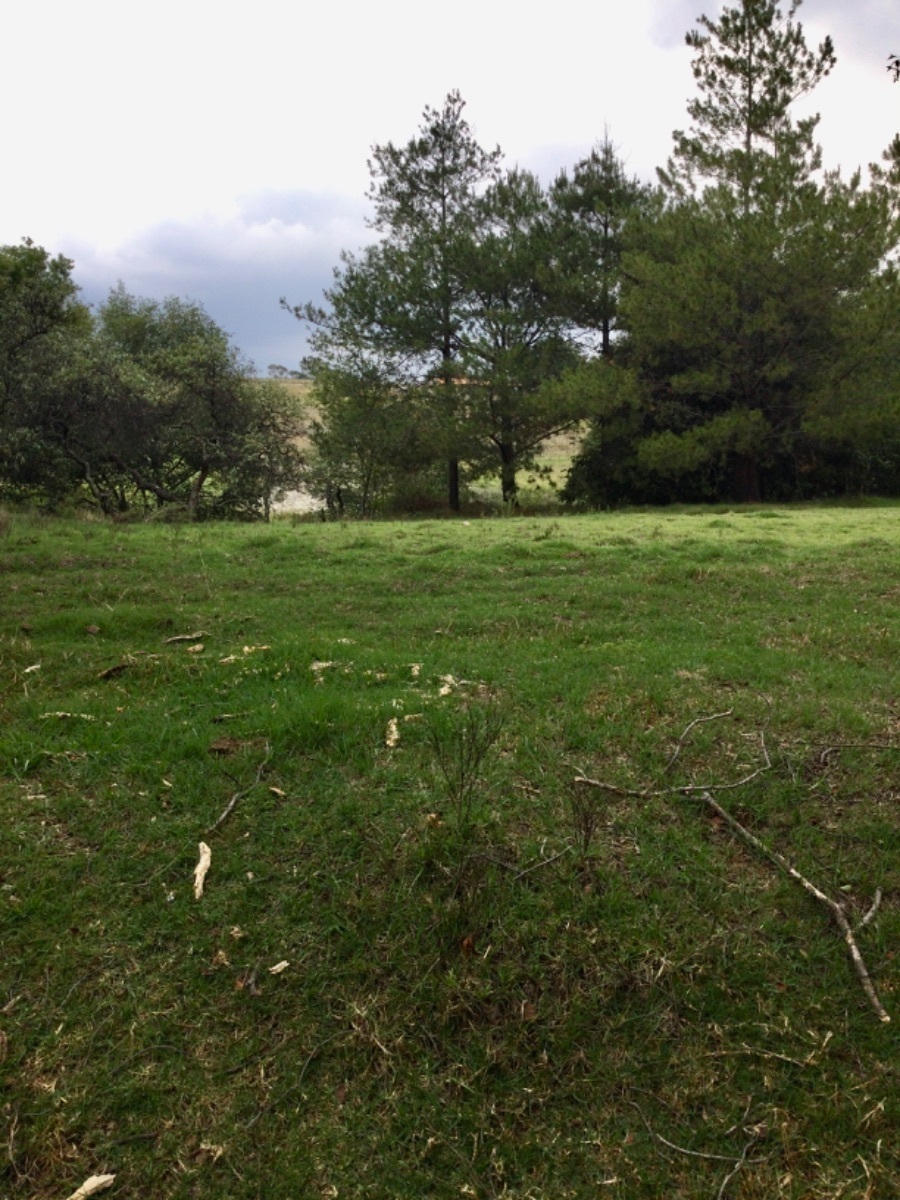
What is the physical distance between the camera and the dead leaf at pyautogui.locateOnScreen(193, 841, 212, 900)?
11.2 ft

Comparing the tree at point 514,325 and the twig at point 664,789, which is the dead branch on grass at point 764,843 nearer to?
the twig at point 664,789

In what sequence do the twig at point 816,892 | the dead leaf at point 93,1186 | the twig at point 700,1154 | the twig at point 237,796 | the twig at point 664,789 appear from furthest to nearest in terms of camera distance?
the twig at point 664,789 → the twig at point 237,796 → the twig at point 816,892 → the twig at point 700,1154 → the dead leaf at point 93,1186

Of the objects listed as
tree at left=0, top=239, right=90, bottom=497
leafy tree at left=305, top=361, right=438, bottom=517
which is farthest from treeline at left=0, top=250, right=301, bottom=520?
leafy tree at left=305, top=361, right=438, bottom=517

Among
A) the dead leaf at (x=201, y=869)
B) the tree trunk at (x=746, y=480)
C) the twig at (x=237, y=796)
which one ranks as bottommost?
the dead leaf at (x=201, y=869)

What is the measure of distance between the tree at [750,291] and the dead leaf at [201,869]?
21.3 meters

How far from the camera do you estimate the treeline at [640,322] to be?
853 inches

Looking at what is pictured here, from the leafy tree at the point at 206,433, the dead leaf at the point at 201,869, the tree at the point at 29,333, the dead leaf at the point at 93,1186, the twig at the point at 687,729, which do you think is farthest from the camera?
the leafy tree at the point at 206,433

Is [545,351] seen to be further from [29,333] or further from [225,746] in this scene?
[225,746]

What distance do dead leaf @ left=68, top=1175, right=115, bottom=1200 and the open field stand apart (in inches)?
1.9

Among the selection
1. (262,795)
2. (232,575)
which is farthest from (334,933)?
(232,575)

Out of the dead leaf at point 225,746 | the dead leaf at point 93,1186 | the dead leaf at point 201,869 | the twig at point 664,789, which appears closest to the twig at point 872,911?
the twig at point 664,789

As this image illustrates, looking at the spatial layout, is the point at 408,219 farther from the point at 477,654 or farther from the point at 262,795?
the point at 262,795

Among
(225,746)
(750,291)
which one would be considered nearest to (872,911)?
(225,746)

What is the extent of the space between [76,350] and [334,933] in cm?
2273
